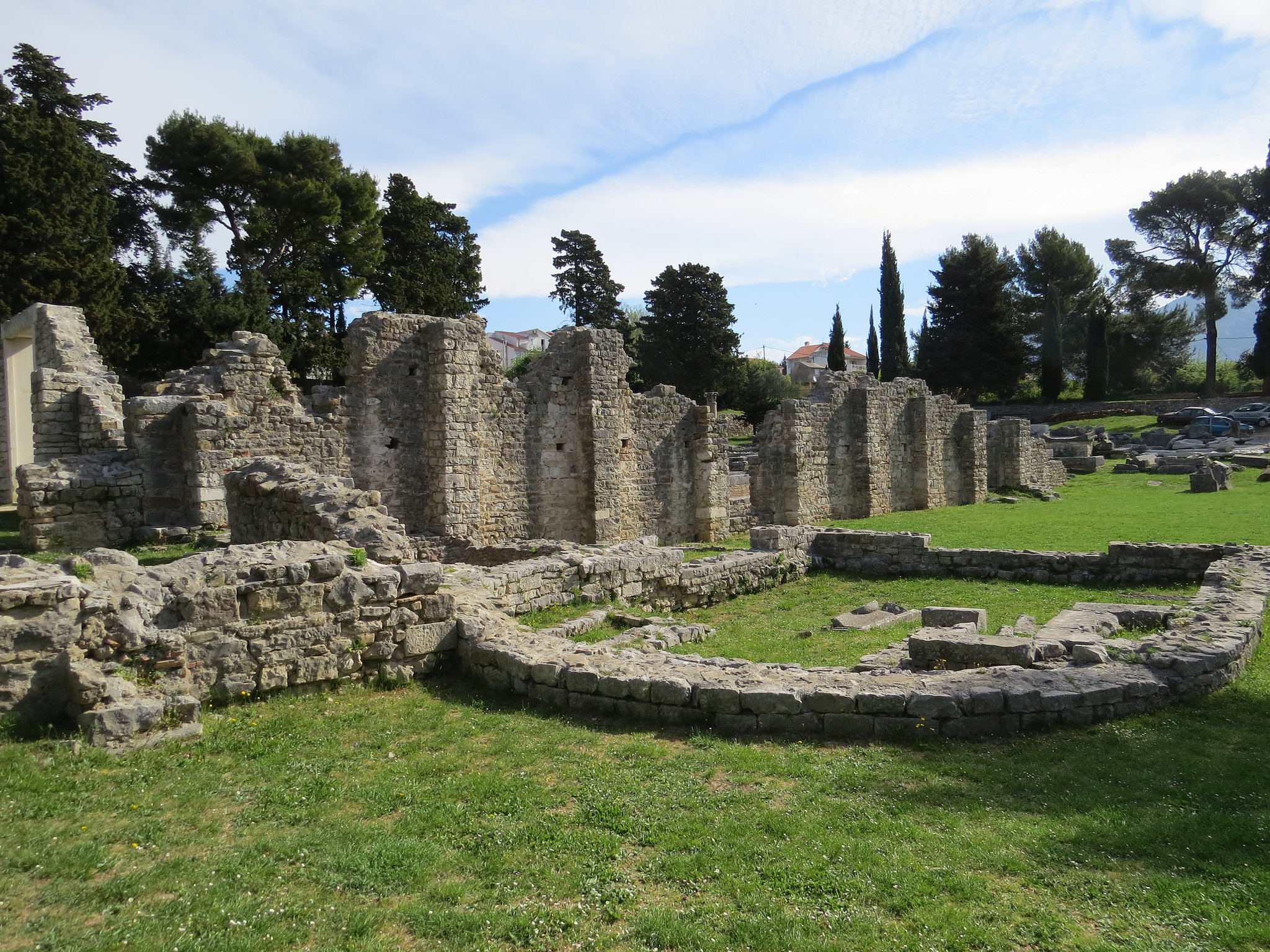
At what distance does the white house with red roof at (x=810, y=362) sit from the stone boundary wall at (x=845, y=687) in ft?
251

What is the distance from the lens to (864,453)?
26797 millimetres

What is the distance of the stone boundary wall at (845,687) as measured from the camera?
22.3ft

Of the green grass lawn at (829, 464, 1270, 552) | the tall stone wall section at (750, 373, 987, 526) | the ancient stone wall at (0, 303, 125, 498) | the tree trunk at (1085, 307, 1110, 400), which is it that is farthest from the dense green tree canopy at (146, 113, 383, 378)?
the tree trunk at (1085, 307, 1110, 400)

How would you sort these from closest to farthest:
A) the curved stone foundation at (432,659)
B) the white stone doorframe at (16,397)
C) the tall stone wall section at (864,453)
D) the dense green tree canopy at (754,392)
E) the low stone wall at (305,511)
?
the curved stone foundation at (432,659)
the low stone wall at (305,511)
the white stone doorframe at (16,397)
the tall stone wall section at (864,453)
the dense green tree canopy at (754,392)

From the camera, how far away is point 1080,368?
2520 inches

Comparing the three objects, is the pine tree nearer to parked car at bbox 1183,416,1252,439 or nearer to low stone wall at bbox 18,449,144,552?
low stone wall at bbox 18,449,144,552

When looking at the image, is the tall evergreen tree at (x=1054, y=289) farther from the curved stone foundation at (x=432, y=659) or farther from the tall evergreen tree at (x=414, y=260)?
the curved stone foundation at (x=432, y=659)

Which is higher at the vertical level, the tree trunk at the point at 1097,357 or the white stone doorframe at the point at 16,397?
the tree trunk at the point at 1097,357

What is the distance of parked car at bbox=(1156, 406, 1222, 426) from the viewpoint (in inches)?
1885

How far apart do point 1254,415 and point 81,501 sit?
56602 millimetres

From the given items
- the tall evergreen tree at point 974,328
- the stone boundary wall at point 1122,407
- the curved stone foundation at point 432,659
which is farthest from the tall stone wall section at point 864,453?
the tall evergreen tree at point 974,328

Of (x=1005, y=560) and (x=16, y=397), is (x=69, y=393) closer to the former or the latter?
(x=16, y=397)

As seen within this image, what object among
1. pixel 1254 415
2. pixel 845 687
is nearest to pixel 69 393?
pixel 845 687

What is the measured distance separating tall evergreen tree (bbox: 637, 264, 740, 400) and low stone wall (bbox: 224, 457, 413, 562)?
44136 millimetres
